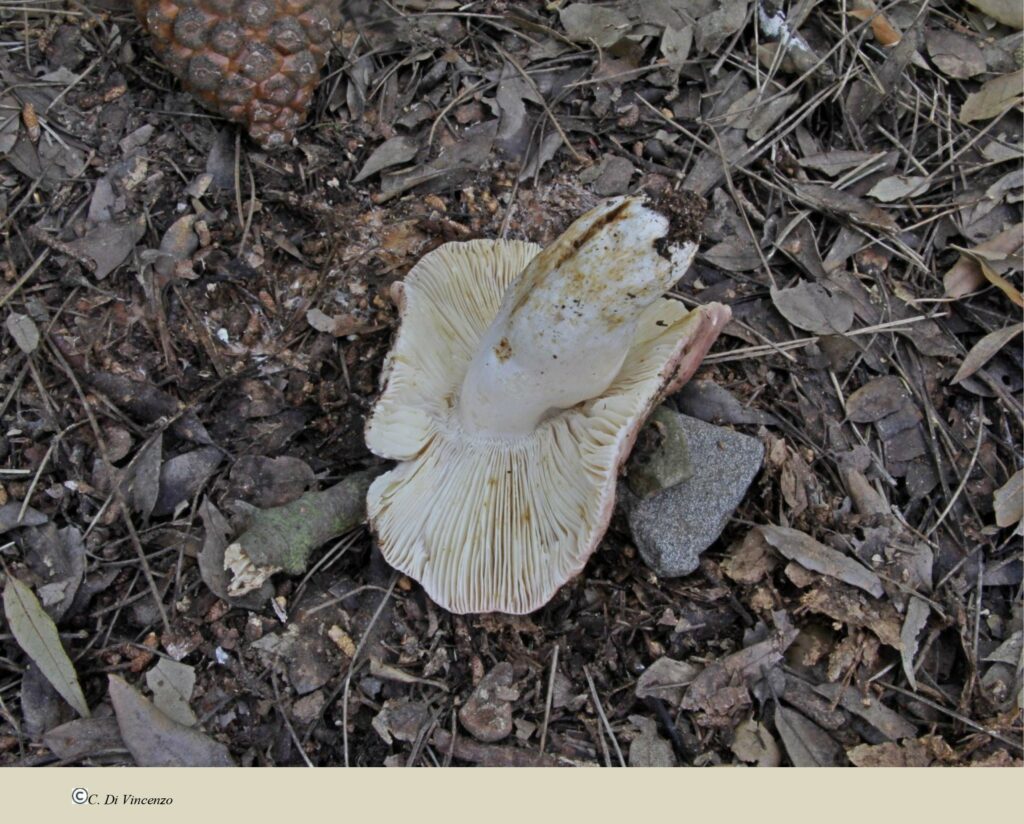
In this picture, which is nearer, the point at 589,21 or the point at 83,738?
the point at 83,738

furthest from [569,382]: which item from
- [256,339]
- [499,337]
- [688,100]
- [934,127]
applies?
[934,127]

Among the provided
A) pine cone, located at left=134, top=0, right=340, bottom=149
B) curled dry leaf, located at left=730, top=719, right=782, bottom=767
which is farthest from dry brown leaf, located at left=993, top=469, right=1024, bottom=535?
pine cone, located at left=134, top=0, right=340, bottom=149

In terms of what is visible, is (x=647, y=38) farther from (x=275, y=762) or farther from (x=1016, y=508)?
(x=275, y=762)

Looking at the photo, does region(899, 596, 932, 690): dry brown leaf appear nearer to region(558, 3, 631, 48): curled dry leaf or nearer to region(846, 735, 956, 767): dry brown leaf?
region(846, 735, 956, 767): dry brown leaf

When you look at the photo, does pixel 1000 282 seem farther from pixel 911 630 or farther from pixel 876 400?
pixel 911 630

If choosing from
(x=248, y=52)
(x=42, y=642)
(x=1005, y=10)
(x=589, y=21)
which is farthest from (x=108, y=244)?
(x=1005, y=10)

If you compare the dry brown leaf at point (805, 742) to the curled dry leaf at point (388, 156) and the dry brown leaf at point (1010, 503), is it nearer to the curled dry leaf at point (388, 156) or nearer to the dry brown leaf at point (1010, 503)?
the dry brown leaf at point (1010, 503)
